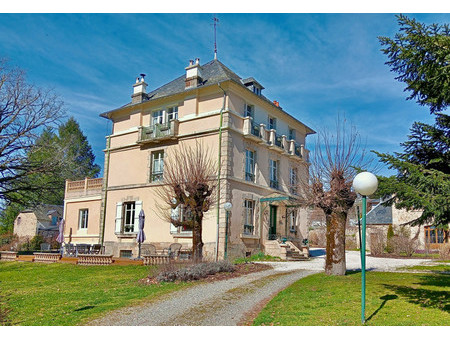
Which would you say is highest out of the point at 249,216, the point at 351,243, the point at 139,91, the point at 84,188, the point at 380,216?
the point at 139,91

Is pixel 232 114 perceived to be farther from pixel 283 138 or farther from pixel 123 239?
pixel 123 239

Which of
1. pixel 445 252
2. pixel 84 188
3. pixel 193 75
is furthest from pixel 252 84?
pixel 445 252

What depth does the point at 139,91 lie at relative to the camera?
23375mm

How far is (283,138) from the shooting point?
2334 centimetres

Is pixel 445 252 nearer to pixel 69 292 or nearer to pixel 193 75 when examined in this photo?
pixel 193 75

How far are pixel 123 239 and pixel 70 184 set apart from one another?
7288mm

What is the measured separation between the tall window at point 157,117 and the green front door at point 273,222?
7.87m

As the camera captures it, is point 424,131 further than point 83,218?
No

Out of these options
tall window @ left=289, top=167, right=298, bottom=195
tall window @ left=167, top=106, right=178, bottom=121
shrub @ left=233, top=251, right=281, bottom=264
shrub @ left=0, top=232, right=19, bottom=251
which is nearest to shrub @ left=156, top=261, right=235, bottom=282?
shrub @ left=233, top=251, right=281, bottom=264

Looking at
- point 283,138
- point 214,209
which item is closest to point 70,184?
point 214,209

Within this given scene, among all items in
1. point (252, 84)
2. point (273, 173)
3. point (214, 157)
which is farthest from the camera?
point (273, 173)

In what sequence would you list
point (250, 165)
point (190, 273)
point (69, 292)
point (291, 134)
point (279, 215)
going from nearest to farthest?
point (69, 292) → point (190, 273) → point (250, 165) → point (279, 215) → point (291, 134)

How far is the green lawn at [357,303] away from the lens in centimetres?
652

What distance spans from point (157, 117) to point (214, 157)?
5150 mm
